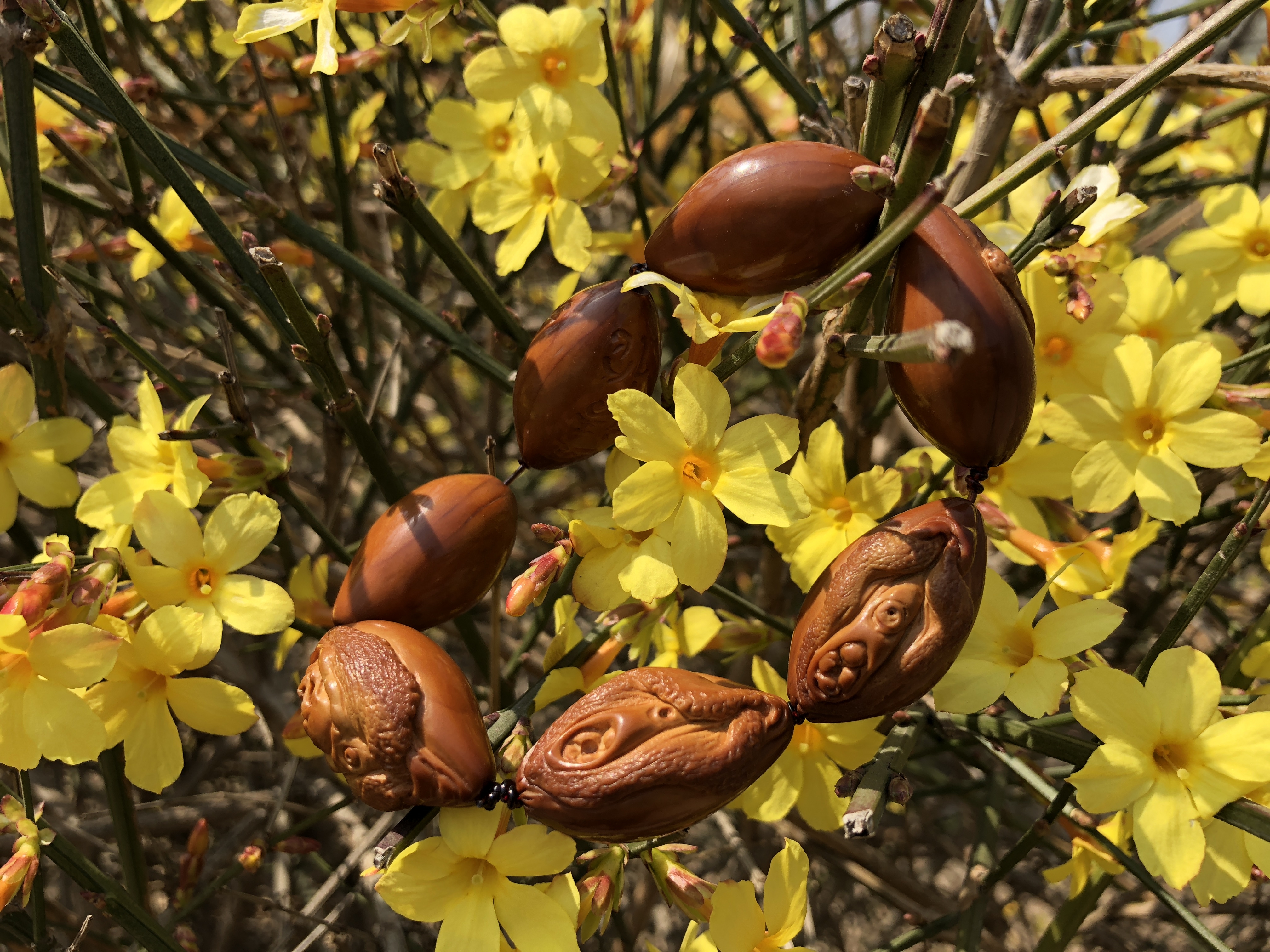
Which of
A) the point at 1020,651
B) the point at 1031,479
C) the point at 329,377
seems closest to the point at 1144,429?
the point at 1031,479

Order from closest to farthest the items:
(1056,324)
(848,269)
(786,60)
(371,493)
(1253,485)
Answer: (848,269)
(1056,324)
(1253,485)
(371,493)
(786,60)

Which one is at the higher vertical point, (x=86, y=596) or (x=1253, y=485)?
(x=86, y=596)

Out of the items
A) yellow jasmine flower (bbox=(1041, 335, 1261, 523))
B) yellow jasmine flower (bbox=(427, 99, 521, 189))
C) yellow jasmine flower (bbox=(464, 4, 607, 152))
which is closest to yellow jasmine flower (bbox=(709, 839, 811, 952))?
yellow jasmine flower (bbox=(1041, 335, 1261, 523))

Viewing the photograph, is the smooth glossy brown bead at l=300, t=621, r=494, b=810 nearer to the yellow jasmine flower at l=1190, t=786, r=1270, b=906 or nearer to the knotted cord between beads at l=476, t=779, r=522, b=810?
the knotted cord between beads at l=476, t=779, r=522, b=810

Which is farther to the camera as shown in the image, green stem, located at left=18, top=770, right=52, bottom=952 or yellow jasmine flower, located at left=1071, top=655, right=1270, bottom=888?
green stem, located at left=18, top=770, right=52, bottom=952

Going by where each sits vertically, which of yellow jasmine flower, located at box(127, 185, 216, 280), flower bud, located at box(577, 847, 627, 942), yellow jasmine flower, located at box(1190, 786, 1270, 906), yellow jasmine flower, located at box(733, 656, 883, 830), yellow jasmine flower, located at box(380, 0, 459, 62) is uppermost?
yellow jasmine flower, located at box(380, 0, 459, 62)

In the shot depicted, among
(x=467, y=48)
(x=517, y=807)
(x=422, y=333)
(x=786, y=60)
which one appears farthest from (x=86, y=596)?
(x=786, y=60)

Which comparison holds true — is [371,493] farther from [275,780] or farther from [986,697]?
[986,697]
